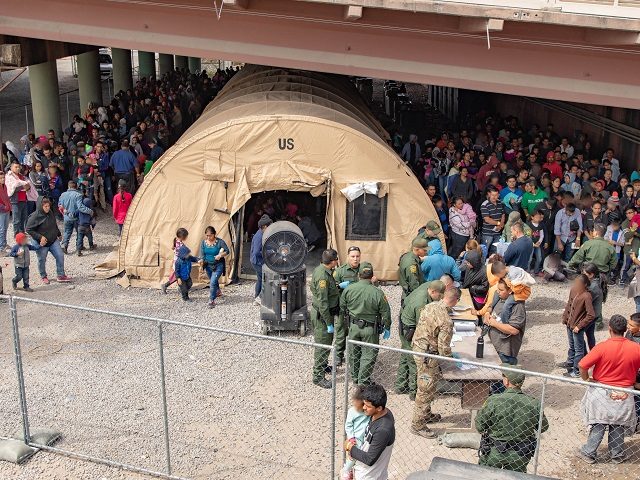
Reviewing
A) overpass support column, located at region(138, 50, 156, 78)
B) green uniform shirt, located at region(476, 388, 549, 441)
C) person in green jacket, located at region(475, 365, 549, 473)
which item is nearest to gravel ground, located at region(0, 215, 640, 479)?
person in green jacket, located at region(475, 365, 549, 473)

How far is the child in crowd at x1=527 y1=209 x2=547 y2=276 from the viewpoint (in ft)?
44.0

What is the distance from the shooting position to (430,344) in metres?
8.88

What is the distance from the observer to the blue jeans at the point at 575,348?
10227 millimetres

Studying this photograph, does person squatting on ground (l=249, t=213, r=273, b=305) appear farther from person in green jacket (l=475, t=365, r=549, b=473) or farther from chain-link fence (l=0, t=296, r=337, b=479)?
person in green jacket (l=475, t=365, r=549, b=473)

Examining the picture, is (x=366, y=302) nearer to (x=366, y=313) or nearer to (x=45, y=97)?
(x=366, y=313)

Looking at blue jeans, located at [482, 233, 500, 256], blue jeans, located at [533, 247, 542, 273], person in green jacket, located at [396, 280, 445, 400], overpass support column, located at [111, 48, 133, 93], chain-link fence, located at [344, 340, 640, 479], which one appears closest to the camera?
chain-link fence, located at [344, 340, 640, 479]

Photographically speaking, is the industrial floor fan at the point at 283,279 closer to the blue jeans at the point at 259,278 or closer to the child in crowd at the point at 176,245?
the blue jeans at the point at 259,278

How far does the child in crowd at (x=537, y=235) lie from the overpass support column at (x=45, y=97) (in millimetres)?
13548

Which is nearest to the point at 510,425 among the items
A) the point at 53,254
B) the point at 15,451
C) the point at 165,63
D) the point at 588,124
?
the point at 15,451

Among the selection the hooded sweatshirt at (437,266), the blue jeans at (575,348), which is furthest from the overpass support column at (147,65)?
the blue jeans at (575,348)

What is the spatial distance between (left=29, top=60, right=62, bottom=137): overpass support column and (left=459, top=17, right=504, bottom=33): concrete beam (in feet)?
42.0

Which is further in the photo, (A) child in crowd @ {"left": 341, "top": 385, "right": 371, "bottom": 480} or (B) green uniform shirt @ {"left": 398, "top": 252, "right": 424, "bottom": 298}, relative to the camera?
(B) green uniform shirt @ {"left": 398, "top": 252, "right": 424, "bottom": 298}

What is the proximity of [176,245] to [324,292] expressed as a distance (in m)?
3.77

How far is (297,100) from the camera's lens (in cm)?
1442
